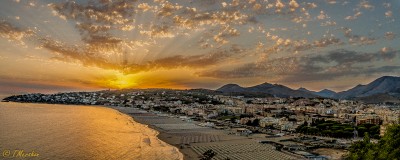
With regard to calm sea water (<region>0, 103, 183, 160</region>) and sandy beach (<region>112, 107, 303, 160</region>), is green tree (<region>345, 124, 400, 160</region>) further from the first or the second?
calm sea water (<region>0, 103, 183, 160</region>)

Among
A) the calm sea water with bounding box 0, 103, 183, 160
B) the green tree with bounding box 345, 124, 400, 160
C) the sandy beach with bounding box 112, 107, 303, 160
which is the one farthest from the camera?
the sandy beach with bounding box 112, 107, 303, 160

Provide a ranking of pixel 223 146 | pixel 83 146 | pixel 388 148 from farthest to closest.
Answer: pixel 223 146 → pixel 83 146 → pixel 388 148

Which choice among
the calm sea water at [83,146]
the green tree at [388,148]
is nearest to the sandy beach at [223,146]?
the calm sea water at [83,146]

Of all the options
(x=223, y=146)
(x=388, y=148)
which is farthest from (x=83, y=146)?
(x=388, y=148)

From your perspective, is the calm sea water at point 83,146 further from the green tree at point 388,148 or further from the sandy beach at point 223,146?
the green tree at point 388,148

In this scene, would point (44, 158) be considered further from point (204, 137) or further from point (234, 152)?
point (204, 137)

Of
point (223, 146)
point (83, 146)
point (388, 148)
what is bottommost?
point (83, 146)

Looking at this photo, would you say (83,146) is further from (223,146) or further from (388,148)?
(388,148)

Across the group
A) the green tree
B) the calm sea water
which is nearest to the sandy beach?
the calm sea water

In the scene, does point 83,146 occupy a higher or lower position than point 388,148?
lower

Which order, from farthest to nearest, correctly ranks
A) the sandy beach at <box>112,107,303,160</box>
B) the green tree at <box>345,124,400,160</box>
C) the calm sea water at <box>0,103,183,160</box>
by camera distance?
the sandy beach at <box>112,107,303,160</box> → the calm sea water at <box>0,103,183,160</box> → the green tree at <box>345,124,400,160</box>

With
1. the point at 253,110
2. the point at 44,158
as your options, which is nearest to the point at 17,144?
the point at 44,158
